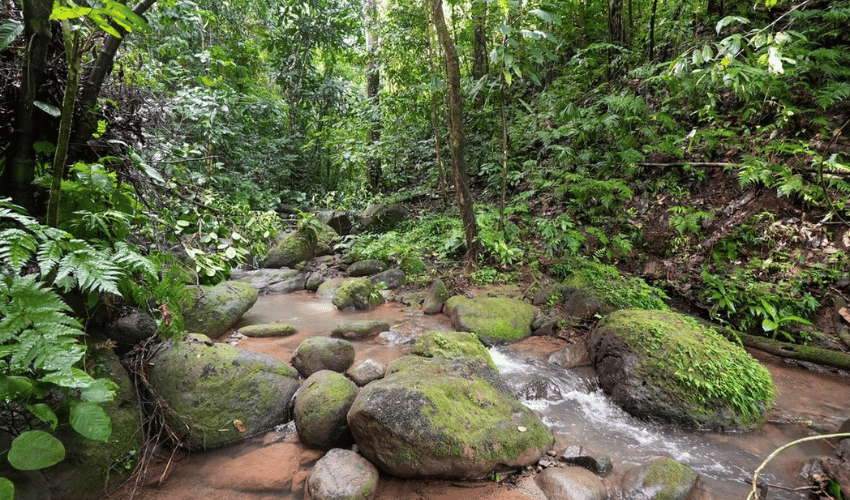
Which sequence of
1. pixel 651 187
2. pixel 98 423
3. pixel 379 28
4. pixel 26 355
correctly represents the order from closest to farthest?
pixel 26 355, pixel 98 423, pixel 651 187, pixel 379 28

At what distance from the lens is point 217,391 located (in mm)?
→ 3219

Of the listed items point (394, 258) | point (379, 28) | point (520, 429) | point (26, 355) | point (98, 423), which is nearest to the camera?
point (26, 355)

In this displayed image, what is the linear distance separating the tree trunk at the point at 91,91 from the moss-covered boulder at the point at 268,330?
327cm

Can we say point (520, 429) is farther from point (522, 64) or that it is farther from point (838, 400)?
point (522, 64)

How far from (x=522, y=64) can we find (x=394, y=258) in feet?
14.3

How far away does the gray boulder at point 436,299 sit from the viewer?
6.24m

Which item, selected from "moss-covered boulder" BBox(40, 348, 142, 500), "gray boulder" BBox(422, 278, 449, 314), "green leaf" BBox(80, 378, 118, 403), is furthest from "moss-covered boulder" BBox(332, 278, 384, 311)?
"green leaf" BBox(80, 378, 118, 403)

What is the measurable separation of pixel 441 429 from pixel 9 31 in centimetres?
319

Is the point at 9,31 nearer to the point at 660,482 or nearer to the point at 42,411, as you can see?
the point at 42,411

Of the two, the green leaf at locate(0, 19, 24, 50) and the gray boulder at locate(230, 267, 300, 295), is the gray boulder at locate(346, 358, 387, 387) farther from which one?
the gray boulder at locate(230, 267, 300, 295)

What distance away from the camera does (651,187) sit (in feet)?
23.5

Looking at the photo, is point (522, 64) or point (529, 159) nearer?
point (522, 64)

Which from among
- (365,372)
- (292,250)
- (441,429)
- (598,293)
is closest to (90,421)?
(441,429)

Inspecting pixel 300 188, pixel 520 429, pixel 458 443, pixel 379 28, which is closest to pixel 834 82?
pixel 520 429
